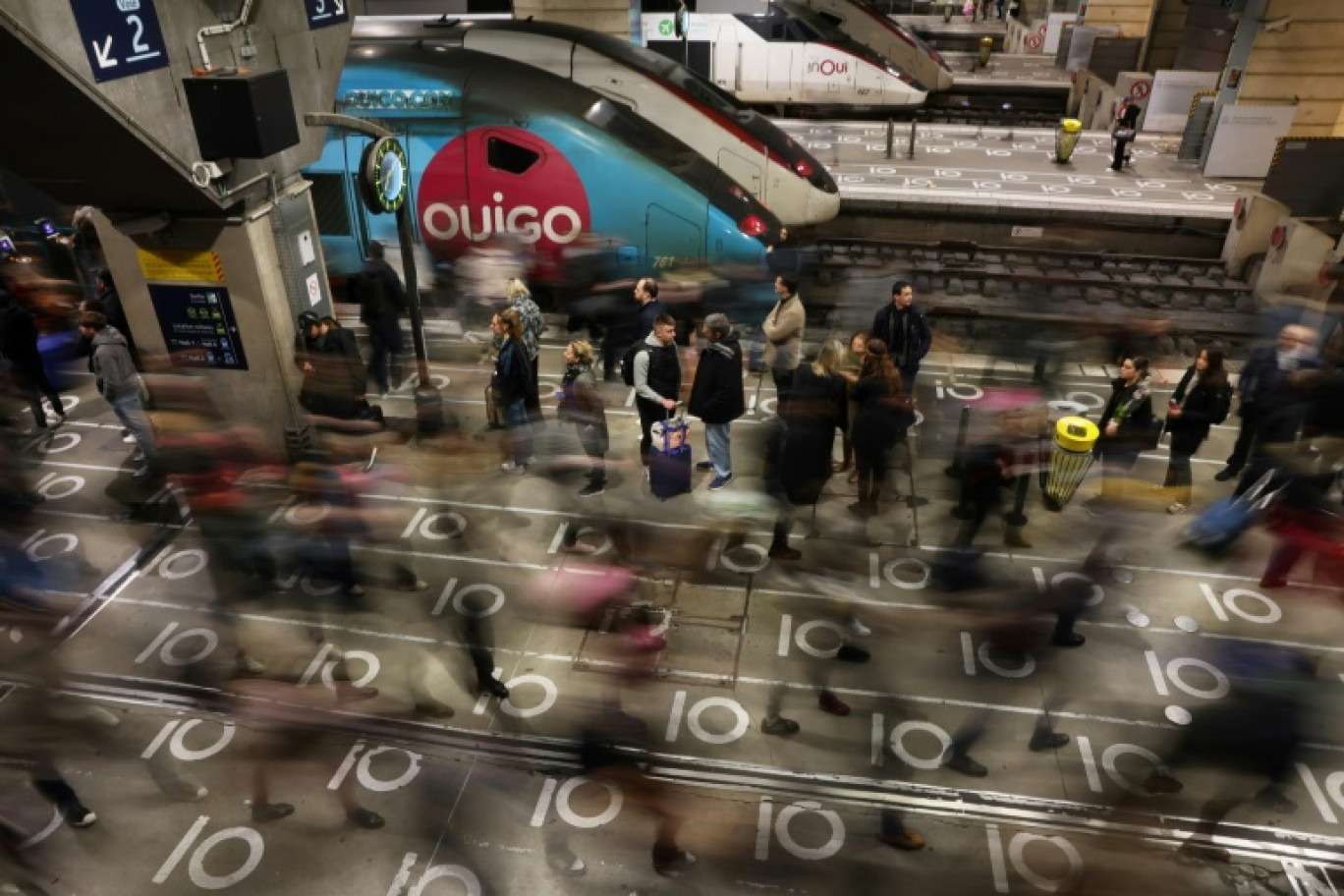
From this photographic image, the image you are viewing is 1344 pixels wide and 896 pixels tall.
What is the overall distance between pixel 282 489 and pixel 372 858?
2.95 meters

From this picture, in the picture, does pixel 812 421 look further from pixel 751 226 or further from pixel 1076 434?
pixel 751 226

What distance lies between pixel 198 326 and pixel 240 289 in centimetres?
66

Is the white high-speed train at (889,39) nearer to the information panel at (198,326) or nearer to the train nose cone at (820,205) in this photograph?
the train nose cone at (820,205)

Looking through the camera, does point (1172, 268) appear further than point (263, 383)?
Yes

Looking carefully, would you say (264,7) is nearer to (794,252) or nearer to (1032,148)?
(794,252)

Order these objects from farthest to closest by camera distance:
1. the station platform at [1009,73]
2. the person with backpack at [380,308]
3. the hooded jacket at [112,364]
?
the station platform at [1009,73] < the person with backpack at [380,308] < the hooded jacket at [112,364]

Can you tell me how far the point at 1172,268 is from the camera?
45.3 ft

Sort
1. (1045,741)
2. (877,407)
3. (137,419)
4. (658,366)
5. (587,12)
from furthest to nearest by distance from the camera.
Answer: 1. (587,12)
2. (137,419)
3. (658,366)
4. (877,407)
5. (1045,741)

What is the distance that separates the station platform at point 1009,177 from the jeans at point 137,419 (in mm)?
11668

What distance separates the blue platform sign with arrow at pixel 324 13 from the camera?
839 cm

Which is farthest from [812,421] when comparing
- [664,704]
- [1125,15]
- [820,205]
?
[1125,15]

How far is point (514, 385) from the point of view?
28.1 ft

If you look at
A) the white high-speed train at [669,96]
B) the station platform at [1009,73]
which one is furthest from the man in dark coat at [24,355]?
the station platform at [1009,73]

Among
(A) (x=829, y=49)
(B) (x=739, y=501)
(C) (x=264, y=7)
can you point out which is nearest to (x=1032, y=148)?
(A) (x=829, y=49)
